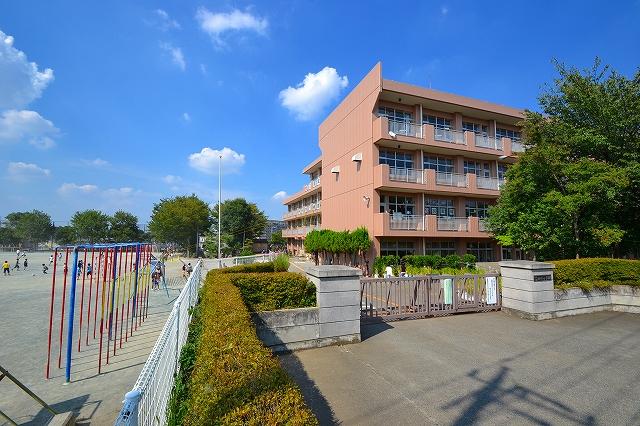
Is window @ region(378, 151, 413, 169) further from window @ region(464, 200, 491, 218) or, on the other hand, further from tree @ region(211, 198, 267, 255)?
tree @ region(211, 198, 267, 255)

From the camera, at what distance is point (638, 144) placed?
1331 cm

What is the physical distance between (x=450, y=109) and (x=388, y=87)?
5.95 metres

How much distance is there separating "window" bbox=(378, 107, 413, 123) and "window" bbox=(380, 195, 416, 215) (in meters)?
5.52

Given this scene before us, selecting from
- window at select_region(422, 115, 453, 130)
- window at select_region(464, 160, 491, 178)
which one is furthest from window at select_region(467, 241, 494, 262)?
window at select_region(422, 115, 453, 130)

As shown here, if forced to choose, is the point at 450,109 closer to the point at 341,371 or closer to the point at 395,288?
the point at 395,288

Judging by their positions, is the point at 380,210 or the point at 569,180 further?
the point at 380,210

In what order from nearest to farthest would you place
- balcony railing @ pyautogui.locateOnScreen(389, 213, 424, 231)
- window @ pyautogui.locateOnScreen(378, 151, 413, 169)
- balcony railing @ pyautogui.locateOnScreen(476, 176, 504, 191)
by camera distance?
balcony railing @ pyautogui.locateOnScreen(389, 213, 424, 231), window @ pyautogui.locateOnScreen(378, 151, 413, 169), balcony railing @ pyautogui.locateOnScreen(476, 176, 504, 191)

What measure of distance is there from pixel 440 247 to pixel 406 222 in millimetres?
4606

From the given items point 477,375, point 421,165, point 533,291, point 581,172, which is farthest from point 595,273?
point 421,165

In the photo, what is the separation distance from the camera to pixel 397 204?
22656 mm

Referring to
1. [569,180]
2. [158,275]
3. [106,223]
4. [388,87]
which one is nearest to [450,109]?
[388,87]

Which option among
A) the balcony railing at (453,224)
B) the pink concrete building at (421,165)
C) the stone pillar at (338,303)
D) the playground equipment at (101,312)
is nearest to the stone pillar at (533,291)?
the stone pillar at (338,303)

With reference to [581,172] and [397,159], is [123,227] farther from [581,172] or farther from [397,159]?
[581,172]

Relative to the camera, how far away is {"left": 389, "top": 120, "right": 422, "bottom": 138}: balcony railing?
21.2 m
